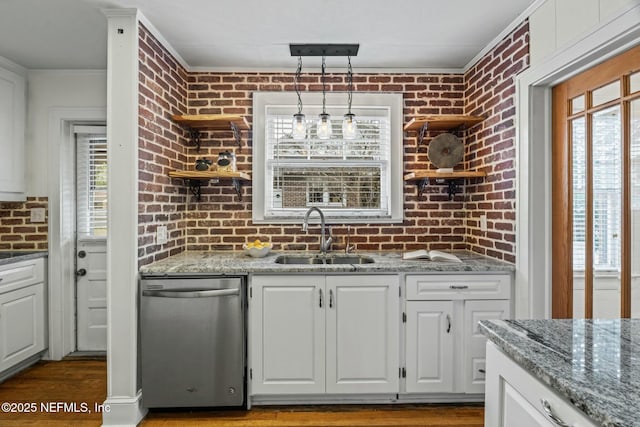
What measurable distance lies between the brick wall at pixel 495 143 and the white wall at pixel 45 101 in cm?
313

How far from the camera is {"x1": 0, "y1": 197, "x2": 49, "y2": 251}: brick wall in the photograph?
3.21m

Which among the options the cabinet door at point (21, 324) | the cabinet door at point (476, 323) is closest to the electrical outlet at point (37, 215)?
the cabinet door at point (21, 324)

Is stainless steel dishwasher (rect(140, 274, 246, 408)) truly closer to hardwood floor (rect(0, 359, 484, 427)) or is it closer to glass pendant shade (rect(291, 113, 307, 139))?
hardwood floor (rect(0, 359, 484, 427))

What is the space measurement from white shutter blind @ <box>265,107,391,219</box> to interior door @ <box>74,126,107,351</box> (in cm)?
160

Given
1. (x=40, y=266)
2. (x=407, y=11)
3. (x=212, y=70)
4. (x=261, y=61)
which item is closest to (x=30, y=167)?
(x=40, y=266)

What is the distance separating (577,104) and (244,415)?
2.70 metres

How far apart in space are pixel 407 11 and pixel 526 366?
6.88 ft

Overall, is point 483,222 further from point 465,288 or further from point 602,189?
point 602,189

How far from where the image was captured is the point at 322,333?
2.41 meters

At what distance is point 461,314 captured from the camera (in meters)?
2.44

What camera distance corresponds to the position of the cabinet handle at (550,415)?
33.4 inches

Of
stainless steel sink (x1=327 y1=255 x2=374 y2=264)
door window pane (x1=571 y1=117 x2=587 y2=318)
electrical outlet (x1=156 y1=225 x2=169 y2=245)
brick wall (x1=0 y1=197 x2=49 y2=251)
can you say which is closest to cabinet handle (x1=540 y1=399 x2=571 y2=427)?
door window pane (x1=571 y1=117 x2=587 y2=318)

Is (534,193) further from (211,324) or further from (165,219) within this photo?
(165,219)

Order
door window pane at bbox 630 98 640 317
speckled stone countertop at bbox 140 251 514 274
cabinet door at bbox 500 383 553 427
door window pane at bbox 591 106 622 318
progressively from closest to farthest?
cabinet door at bbox 500 383 553 427, door window pane at bbox 630 98 640 317, door window pane at bbox 591 106 622 318, speckled stone countertop at bbox 140 251 514 274
